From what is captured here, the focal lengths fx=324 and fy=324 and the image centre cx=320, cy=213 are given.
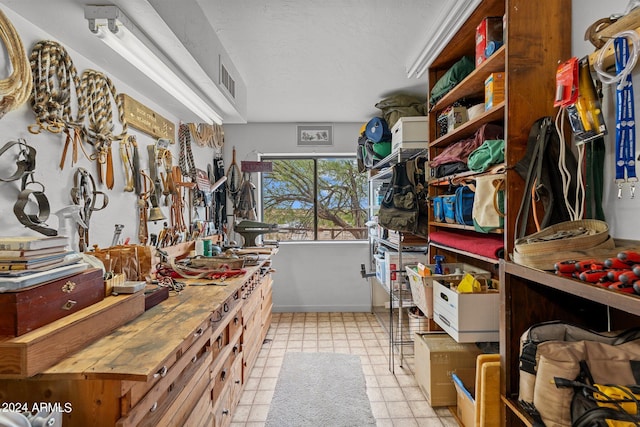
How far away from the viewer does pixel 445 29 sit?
1.98 meters

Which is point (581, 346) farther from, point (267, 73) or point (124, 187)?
point (267, 73)

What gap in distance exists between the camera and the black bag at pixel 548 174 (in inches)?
54.9

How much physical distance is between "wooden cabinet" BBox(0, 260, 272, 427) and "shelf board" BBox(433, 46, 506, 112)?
1854mm

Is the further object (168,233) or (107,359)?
(168,233)

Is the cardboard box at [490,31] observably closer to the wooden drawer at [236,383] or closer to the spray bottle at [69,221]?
the spray bottle at [69,221]

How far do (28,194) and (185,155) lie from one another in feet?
5.66

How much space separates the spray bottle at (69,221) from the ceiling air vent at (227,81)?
121 centimetres

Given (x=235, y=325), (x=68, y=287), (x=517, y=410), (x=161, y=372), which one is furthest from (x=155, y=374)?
(x=517, y=410)

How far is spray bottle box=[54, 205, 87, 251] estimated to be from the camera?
1.52 m

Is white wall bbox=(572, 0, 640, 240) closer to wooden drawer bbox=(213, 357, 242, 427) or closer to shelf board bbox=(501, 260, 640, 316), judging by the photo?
shelf board bbox=(501, 260, 640, 316)

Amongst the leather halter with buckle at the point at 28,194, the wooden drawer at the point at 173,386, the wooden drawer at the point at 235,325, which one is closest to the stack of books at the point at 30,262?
the leather halter with buckle at the point at 28,194

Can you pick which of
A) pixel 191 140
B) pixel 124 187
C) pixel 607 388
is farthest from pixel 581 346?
pixel 191 140

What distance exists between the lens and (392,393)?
248 cm

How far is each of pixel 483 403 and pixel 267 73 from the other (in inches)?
106
